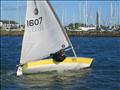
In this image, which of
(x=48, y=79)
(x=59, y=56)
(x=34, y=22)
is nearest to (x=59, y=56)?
(x=59, y=56)

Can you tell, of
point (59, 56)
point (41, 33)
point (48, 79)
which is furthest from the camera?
point (41, 33)

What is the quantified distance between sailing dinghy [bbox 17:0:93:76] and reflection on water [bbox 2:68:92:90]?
50cm

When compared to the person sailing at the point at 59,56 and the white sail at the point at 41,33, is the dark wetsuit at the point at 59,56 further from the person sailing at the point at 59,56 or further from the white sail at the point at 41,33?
the white sail at the point at 41,33

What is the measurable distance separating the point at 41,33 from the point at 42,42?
0.70 m

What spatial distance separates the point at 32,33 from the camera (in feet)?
113

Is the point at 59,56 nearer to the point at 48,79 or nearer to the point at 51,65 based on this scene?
the point at 51,65

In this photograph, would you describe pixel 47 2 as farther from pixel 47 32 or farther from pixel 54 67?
pixel 54 67

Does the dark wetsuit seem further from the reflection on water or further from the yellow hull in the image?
the reflection on water

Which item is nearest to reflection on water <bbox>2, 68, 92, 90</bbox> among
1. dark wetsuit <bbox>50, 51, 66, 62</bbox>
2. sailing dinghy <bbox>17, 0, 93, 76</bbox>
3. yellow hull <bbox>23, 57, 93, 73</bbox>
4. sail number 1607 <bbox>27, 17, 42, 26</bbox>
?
yellow hull <bbox>23, 57, 93, 73</bbox>

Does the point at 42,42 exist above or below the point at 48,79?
above

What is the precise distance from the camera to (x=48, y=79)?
32219 mm

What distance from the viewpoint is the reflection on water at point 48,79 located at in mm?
29281

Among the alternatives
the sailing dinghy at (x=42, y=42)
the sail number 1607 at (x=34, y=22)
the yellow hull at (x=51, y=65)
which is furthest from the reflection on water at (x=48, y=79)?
the sail number 1607 at (x=34, y=22)

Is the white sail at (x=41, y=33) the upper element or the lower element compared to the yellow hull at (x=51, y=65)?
upper
